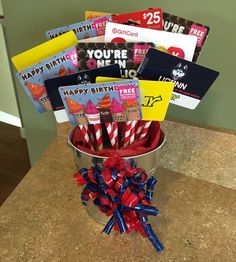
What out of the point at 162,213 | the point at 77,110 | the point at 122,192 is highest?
the point at 77,110

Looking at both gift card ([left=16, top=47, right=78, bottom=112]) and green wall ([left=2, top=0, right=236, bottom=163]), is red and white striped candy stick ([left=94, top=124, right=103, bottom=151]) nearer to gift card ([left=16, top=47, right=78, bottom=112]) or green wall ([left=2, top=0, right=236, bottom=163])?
gift card ([left=16, top=47, right=78, bottom=112])

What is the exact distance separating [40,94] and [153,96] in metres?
0.20

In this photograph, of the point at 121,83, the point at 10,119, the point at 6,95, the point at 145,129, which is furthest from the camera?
the point at 10,119

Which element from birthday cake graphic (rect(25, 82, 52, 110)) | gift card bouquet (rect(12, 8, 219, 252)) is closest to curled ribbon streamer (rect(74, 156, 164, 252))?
gift card bouquet (rect(12, 8, 219, 252))

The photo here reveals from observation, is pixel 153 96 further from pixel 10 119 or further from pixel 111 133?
pixel 10 119

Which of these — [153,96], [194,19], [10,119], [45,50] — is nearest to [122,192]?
[153,96]

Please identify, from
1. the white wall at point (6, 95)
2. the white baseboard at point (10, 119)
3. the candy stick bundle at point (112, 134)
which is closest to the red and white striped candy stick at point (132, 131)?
the candy stick bundle at point (112, 134)

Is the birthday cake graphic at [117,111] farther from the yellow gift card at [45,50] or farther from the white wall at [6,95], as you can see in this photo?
the white wall at [6,95]

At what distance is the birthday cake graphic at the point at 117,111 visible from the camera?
55 cm

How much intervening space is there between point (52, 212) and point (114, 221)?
0.55ft

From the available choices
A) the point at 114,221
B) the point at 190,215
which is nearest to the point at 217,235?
the point at 190,215

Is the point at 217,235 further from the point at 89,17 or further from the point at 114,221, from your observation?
the point at 89,17

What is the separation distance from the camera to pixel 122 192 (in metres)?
0.56

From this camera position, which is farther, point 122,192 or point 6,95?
point 6,95
